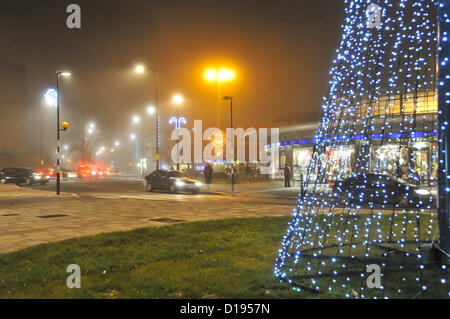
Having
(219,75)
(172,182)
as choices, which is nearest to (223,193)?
(172,182)

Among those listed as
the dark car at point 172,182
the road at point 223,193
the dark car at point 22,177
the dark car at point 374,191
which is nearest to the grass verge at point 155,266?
the dark car at point 374,191

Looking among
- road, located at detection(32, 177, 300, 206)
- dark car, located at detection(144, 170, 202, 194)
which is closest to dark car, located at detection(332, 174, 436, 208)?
road, located at detection(32, 177, 300, 206)

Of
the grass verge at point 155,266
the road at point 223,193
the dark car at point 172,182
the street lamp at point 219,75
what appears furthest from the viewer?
the street lamp at point 219,75

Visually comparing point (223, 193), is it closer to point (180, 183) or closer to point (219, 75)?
point (180, 183)

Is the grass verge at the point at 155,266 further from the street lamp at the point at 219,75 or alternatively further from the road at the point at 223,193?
the street lamp at the point at 219,75

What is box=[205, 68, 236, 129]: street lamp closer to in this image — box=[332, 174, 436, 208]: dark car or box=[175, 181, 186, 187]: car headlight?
box=[175, 181, 186, 187]: car headlight

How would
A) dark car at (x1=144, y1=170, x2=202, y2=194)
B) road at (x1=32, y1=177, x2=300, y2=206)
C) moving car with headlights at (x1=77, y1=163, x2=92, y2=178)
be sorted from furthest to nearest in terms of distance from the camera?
moving car with headlights at (x1=77, y1=163, x2=92, y2=178) → dark car at (x1=144, y1=170, x2=202, y2=194) → road at (x1=32, y1=177, x2=300, y2=206)

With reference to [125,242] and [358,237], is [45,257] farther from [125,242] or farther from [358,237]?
[358,237]

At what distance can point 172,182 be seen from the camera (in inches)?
968

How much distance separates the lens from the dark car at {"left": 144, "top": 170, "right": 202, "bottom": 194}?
2422 cm

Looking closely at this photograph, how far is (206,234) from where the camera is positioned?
28.6 feet

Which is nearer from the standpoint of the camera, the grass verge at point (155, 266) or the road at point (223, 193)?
the grass verge at point (155, 266)

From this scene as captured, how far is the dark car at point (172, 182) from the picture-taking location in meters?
24.2
